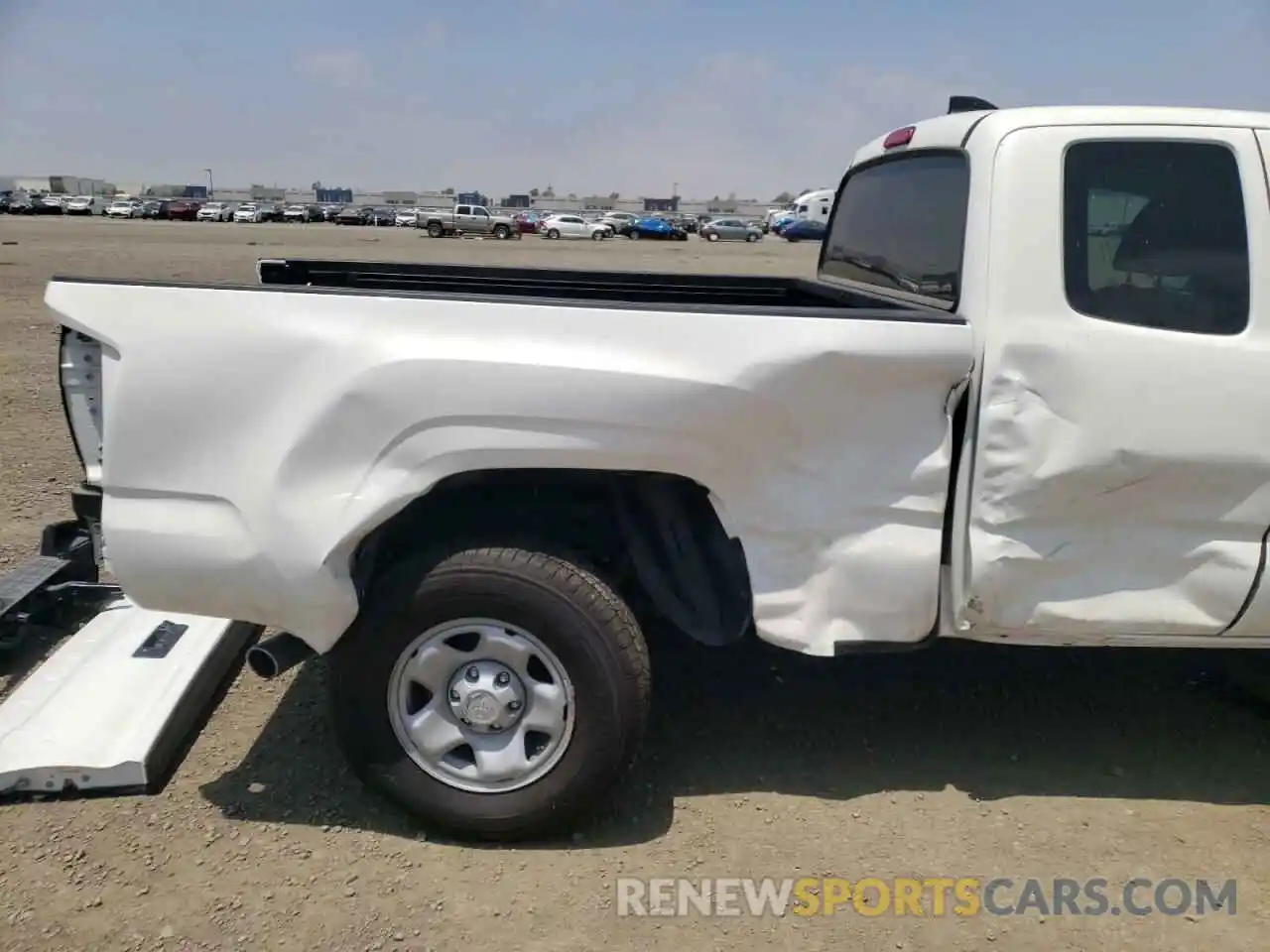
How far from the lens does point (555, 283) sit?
4543 millimetres

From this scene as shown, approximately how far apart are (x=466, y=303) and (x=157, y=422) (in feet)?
2.97

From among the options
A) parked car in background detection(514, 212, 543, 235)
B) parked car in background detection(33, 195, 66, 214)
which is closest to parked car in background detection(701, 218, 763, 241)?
parked car in background detection(514, 212, 543, 235)

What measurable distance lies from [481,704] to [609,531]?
0.68 m

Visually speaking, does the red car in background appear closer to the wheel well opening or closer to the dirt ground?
the dirt ground

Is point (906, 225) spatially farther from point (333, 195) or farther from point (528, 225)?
point (333, 195)

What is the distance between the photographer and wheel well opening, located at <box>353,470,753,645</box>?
115 inches

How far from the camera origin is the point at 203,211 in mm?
67875

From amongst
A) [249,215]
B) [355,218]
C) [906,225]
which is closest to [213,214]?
[249,215]

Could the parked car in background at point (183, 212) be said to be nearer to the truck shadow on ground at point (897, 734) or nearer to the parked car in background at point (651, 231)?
the parked car in background at point (651, 231)

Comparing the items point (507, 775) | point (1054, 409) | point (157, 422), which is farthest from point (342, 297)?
point (1054, 409)

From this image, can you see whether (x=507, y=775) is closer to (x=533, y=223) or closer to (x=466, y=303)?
(x=466, y=303)

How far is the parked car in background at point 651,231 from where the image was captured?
56875 millimetres

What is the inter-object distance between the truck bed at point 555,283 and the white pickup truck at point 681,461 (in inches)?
52.2

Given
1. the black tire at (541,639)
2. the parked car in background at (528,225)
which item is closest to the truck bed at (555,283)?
the black tire at (541,639)
